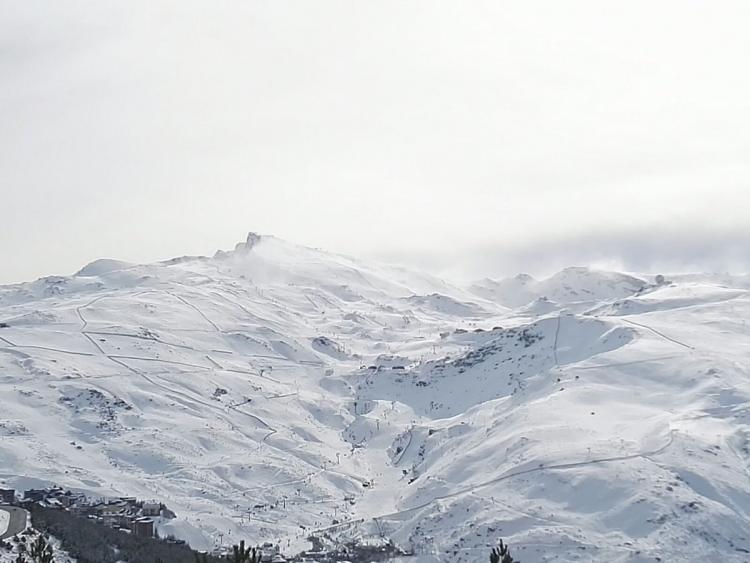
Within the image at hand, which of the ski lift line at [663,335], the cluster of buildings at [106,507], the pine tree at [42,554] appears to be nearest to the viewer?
the pine tree at [42,554]

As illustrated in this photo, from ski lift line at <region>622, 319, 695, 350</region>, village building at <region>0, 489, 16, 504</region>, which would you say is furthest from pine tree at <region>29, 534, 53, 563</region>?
ski lift line at <region>622, 319, 695, 350</region>

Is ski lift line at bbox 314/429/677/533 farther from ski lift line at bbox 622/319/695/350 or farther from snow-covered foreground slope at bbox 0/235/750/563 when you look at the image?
ski lift line at bbox 622/319/695/350

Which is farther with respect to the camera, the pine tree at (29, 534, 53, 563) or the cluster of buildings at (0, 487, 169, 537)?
the cluster of buildings at (0, 487, 169, 537)

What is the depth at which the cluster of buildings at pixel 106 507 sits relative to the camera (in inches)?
4326

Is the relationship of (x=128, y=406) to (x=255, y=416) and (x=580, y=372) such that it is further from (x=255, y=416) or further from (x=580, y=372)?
(x=580, y=372)

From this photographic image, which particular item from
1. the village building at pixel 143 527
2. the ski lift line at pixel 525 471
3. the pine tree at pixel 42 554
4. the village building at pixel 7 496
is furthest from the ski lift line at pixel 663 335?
the pine tree at pixel 42 554

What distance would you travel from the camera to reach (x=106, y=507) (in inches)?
4685

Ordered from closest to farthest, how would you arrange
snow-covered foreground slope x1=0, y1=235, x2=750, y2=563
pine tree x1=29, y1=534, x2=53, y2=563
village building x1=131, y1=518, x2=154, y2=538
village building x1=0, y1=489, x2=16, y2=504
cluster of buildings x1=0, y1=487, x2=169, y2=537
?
pine tree x1=29, y1=534, x2=53, y2=563 → village building x1=0, y1=489, x2=16, y2=504 → village building x1=131, y1=518, x2=154, y2=538 → cluster of buildings x1=0, y1=487, x2=169, y2=537 → snow-covered foreground slope x1=0, y1=235, x2=750, y2=563

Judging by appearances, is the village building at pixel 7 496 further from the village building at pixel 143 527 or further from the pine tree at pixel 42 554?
the pine tree at pixel 42 554

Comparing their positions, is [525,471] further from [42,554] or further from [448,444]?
[42,554]

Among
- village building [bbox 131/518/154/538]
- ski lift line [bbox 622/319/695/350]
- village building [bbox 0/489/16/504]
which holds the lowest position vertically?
village building [bbox 131/518/154/538]

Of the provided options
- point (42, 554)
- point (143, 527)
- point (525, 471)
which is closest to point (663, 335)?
point (525, 471)

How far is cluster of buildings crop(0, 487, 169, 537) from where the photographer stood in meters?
110

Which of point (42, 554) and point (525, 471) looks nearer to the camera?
point (42, 554)
